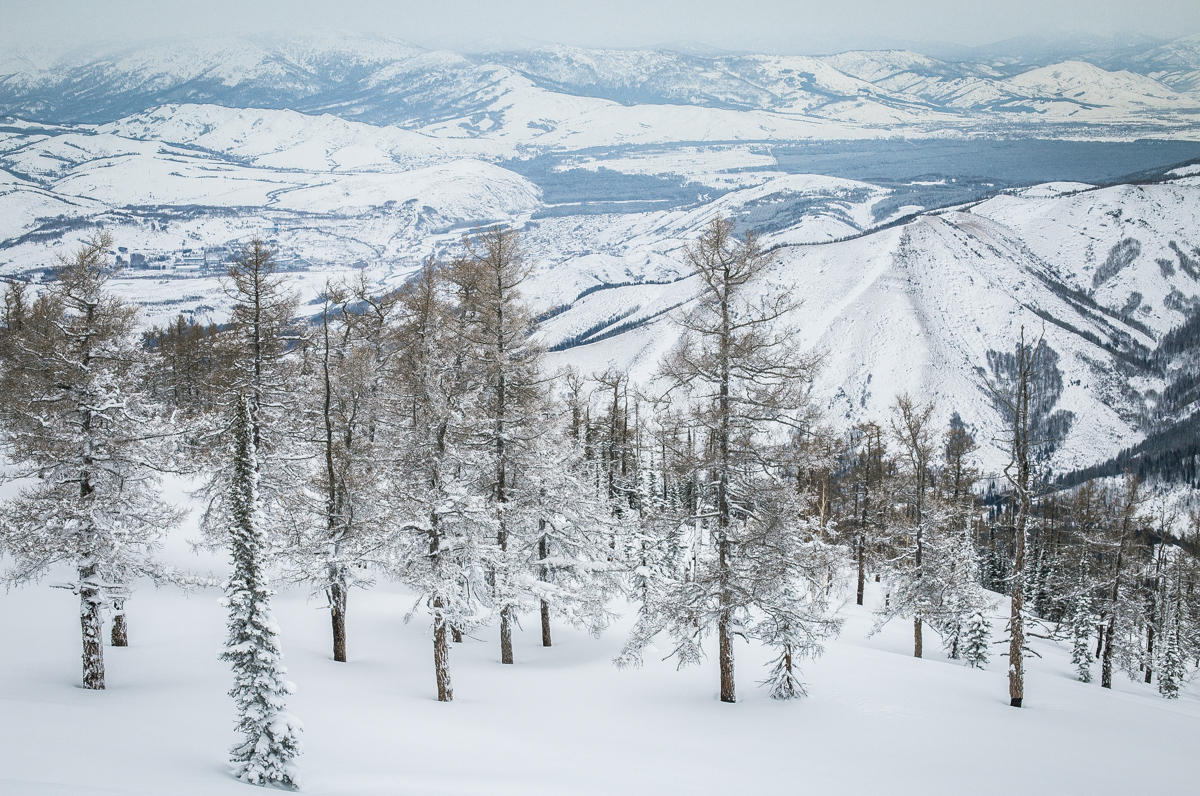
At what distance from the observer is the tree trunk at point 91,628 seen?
1622 centimetres

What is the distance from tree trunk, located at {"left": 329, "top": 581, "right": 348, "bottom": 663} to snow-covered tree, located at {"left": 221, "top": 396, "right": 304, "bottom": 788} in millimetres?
8660

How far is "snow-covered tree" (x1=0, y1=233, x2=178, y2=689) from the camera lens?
53.0ft

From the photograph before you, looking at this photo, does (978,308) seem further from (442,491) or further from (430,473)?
(442,491)

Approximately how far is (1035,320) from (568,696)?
160803mm

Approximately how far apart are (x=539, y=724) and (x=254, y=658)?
320 inches

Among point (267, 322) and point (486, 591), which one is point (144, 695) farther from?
point (267, 322)

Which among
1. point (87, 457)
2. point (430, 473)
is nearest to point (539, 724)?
point (430, 473)

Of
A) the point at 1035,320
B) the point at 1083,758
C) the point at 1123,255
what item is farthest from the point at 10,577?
the point at 1123,255

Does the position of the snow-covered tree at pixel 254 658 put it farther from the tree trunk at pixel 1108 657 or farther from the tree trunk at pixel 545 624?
the tree trunk at pixel 1108 657

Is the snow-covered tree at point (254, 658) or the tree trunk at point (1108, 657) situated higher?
the snow-covered tree at point (254, 658)

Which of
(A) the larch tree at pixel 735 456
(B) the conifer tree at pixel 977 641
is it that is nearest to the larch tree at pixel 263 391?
(A) the larch tree at pixel 735 456

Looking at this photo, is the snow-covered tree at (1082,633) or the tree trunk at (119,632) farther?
the snow-covered tree at (1082,633)

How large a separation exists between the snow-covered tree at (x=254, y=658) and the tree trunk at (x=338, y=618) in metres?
8.66

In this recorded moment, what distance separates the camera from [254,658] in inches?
462
